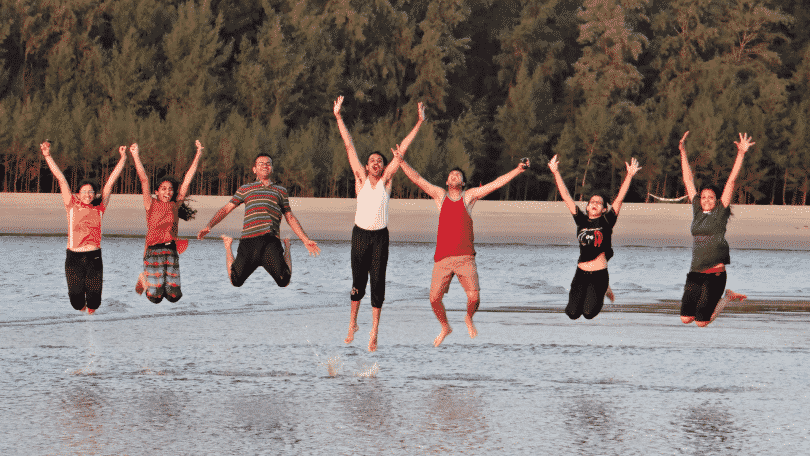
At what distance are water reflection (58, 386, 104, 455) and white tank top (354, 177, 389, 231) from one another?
2.55 metres

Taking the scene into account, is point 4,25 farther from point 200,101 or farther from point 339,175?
point 339,175

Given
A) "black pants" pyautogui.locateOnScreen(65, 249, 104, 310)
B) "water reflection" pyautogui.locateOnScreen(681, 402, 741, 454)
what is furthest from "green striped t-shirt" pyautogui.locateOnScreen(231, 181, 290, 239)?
"water reflection" pyautogui.locateOnScreen(681, 402, 741, 454)

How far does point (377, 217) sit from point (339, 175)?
1461 inches

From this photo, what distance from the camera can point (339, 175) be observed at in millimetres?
46438

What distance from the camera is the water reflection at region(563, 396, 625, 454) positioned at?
23.5 ft

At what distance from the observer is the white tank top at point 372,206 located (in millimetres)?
9422

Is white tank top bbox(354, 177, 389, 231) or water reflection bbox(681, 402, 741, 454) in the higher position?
white tank top bbox(354, 177, 389, 231)

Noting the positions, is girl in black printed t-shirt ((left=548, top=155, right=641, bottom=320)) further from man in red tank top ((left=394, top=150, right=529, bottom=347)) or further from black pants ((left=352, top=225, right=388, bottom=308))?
black pants ((left=352, top=225, right=388, bottom=308))

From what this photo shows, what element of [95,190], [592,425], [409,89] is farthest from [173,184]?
[409,89]

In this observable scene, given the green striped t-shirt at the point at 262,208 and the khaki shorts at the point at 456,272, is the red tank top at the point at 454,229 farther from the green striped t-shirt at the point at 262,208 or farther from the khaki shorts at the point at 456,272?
the green striped t-shirt at the point at 262,208

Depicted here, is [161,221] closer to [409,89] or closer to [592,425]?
[592,425]

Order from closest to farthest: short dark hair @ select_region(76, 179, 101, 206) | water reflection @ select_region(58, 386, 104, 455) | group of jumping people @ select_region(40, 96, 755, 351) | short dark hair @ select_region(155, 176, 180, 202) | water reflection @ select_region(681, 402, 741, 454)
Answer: water reflection @ select_region(58, 386, 104, 455)
water reflection @ select_region(681, 402, 741, 454)
group of jumping people @ select_region(40, 96, 755, 351)
short dark hair @ select_region(76, 179, 101, 206)
short dark hair @ select_region(155, 176, 180, 202)

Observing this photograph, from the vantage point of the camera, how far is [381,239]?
950cm

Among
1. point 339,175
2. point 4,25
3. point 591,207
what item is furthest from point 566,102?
point 591,207
